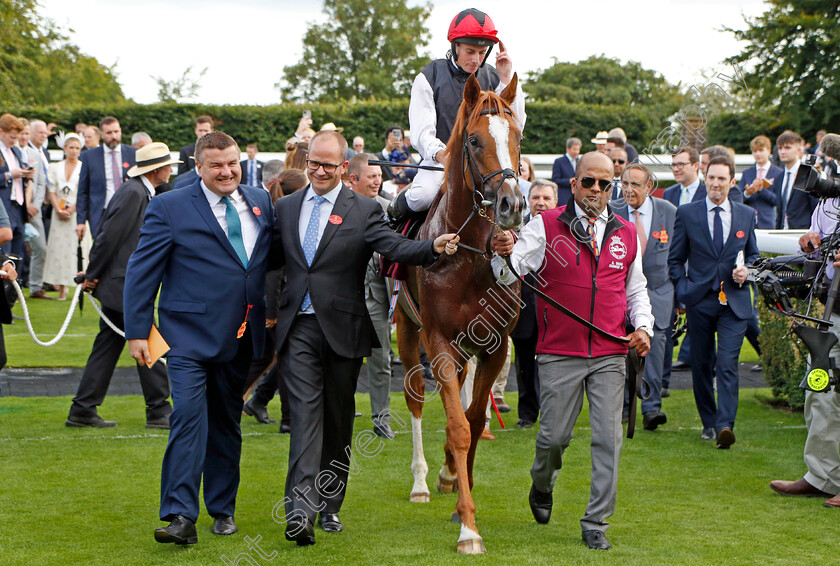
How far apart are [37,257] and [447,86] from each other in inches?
407

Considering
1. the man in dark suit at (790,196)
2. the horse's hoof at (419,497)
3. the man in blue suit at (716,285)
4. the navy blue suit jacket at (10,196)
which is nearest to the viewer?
the horse's hoof at (419,497)

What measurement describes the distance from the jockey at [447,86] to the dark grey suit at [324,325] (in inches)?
26.1

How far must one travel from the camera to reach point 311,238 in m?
5.09

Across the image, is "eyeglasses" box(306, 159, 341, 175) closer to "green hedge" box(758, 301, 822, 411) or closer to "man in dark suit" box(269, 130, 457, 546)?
"man in dark suit" box(269, 130, 457, 546)

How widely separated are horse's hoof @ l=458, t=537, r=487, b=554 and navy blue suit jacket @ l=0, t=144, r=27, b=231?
8176 millimetres

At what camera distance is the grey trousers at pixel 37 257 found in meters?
13.8

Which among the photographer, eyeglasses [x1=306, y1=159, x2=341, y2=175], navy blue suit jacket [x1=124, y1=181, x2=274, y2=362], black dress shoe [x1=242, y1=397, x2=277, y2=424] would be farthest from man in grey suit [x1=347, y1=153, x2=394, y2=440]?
the photographer

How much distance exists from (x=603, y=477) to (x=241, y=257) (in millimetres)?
2199

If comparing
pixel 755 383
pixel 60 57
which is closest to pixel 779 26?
pixel 755 383

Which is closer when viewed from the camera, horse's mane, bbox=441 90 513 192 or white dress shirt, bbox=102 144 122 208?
horse's mane, bbox=441 90 513 192

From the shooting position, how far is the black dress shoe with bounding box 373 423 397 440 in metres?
7.57

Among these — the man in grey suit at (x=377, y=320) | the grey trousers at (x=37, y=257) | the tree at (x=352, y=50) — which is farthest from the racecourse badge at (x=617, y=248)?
the tree at (x=352, y=50)

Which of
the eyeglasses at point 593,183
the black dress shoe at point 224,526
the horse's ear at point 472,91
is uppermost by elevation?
the horse's ear at point 472,91

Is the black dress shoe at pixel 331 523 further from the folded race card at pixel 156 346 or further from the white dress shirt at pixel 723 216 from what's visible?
the white dress shirt at pixel 723 216
